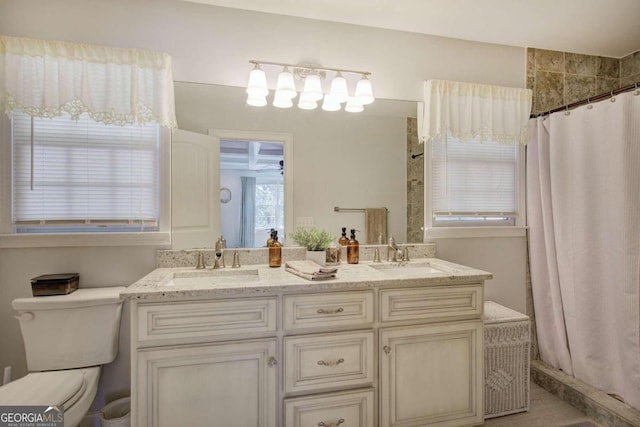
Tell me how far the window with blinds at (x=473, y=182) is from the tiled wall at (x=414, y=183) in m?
0.10

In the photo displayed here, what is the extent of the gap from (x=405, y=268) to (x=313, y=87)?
48.2 inches

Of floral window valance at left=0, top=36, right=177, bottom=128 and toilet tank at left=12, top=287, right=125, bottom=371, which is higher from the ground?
floral window valance at left=0, top=36, right=177, bottom=128

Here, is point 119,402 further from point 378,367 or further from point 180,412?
point 378,367

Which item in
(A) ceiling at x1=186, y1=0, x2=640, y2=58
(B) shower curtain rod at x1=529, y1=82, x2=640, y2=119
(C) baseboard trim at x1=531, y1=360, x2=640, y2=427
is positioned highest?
(A) ceiling at x1=186, y1=0, x2=640, y2=58

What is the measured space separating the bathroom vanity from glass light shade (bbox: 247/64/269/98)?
1.02 metres

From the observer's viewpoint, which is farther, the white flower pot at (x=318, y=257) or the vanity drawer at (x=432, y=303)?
the white flower pot at (x=318, y=257)

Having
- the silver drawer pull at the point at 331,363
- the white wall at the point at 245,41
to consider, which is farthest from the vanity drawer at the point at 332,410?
the white wall at the point at 245,41

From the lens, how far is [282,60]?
6.57 feet

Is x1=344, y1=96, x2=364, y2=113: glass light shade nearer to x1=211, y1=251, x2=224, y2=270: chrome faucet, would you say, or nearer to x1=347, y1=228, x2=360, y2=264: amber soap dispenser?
x1=347, y1=228, x2=360, y2=264: amber soap dispenser

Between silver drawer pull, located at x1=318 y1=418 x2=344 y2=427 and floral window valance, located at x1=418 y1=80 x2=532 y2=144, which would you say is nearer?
silver drawer pull, located at x1=318 y1=418 x2=344 y2=427

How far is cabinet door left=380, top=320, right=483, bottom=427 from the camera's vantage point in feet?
5.29

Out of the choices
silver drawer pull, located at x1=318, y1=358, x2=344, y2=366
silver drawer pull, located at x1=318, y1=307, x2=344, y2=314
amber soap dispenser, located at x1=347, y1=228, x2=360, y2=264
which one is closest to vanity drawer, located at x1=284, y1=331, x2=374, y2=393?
silver drawer pull, located at x1=318, y1=358, x2=344, y2=366

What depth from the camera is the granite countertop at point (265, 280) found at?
1.40 m

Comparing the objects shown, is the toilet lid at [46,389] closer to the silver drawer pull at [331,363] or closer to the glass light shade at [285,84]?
the silver drawer pull at [331,363]
